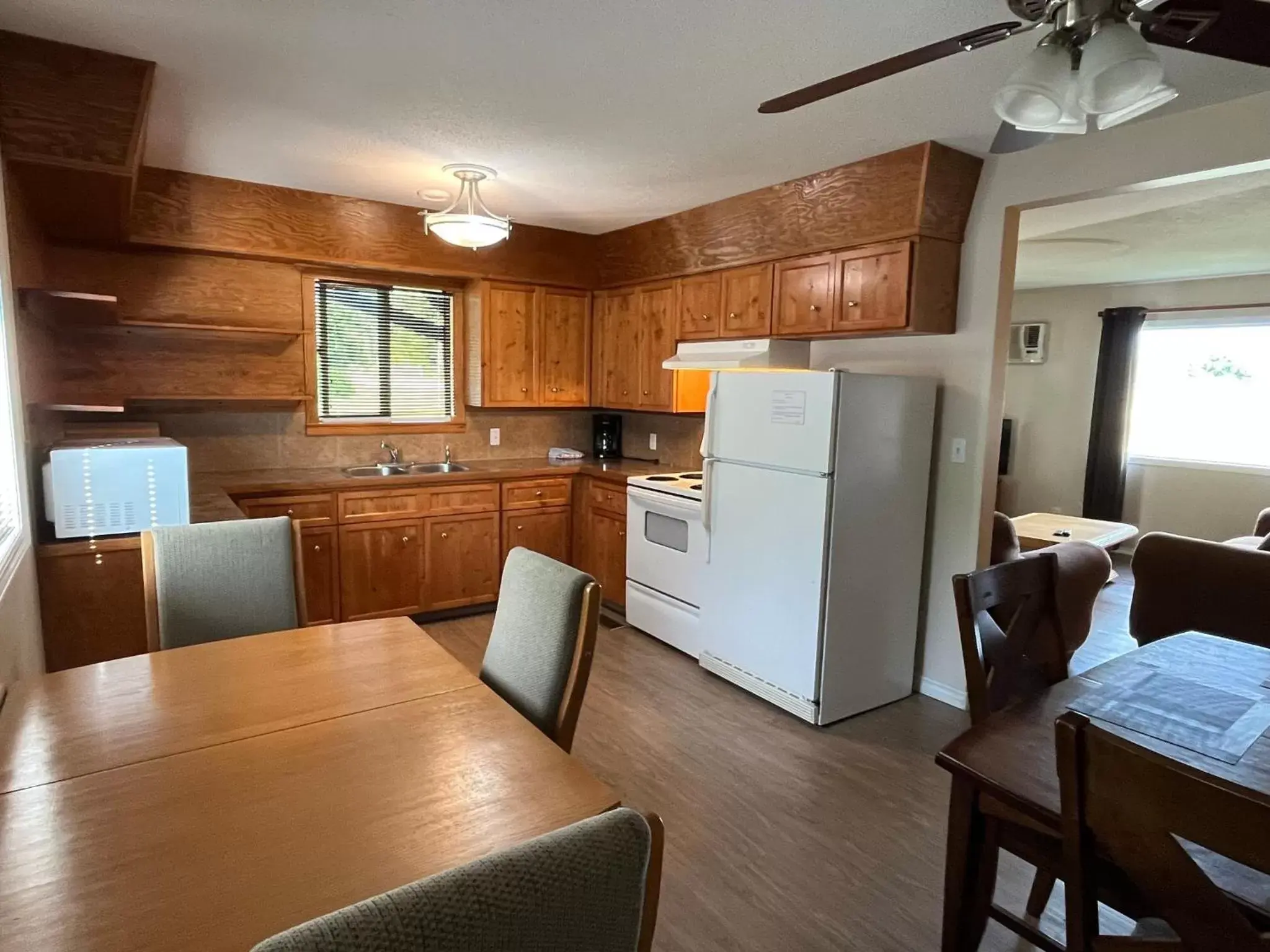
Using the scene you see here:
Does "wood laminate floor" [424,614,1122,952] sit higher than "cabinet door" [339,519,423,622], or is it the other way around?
"cabinet door" [339,519,423,622]

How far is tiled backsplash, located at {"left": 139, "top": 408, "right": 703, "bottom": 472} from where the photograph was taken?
158 inches

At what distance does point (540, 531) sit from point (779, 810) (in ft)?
8.38

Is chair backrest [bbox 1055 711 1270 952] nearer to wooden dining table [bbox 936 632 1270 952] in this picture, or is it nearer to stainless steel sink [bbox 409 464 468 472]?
wooden dining table [bbox 936 632 1270 952]

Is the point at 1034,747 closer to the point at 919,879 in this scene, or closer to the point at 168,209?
Result: the point at 919,879

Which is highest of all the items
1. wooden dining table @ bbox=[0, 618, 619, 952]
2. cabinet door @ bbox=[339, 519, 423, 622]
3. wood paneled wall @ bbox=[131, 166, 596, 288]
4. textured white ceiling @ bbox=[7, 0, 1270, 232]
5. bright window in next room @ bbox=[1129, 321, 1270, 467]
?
textured white ceiling @ bbox=[7, 0, 1270, 232]

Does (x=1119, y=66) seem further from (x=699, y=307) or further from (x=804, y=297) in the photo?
(x=699, y=307)

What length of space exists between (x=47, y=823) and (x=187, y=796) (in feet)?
0.60

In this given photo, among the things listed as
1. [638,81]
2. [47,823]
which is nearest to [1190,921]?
[47,823]

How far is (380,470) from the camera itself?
4.42 m

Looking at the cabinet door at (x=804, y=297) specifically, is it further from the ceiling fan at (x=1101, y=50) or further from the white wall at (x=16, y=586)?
the white wall at (x=16, y=586)

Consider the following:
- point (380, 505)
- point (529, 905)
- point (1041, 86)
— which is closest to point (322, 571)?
point (380, 505)

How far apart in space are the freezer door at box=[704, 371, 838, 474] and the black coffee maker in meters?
1.82

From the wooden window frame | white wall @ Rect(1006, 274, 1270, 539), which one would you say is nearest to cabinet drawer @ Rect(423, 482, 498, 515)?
the wooden window frame

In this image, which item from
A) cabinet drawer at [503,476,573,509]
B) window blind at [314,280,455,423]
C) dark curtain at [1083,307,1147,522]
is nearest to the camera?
window blind at [314,280,455,423]
